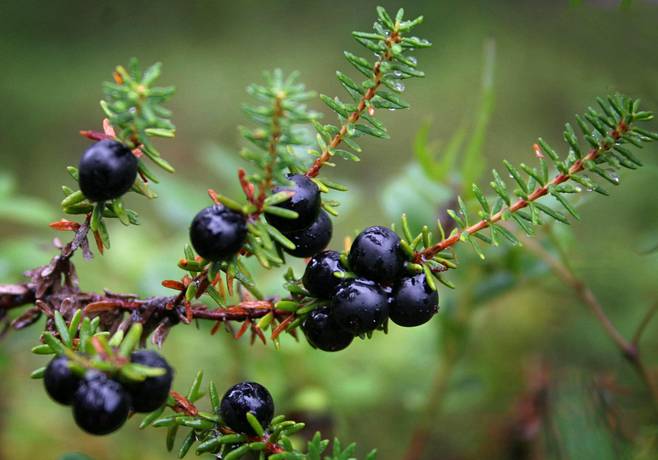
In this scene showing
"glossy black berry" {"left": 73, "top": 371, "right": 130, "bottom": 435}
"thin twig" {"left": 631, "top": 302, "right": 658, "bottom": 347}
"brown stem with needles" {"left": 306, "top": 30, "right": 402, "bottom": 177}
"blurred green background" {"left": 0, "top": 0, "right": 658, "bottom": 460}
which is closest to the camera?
"glossy black berry" {"left": 73, "top": 371, "right": 130, "bottom": 435}

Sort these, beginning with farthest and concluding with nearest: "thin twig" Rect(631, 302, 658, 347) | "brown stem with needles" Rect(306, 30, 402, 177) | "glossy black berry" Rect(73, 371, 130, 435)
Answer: "thin twig" Rect(631, 302, 658, 347) → "brown stem with needles" Rect(306, 30, 402, 177) → "glossy black berry" Rect(73, 371, 130, 435)

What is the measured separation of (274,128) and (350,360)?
1289mm

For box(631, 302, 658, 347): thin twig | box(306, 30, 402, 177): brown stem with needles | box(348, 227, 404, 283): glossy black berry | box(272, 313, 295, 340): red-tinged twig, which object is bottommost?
box(272, 313, 295, 340): red-tinged twig

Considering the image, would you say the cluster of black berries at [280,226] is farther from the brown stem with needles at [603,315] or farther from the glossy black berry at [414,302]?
the brown stem with needles at [603,315]

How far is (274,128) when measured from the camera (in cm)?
54

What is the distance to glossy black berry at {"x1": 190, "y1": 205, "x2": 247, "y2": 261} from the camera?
0.56 m

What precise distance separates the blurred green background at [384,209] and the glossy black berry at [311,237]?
1.74 feet

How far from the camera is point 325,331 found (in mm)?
626

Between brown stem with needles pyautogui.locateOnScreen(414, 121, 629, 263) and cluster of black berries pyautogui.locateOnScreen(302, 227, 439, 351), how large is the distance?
34 mm

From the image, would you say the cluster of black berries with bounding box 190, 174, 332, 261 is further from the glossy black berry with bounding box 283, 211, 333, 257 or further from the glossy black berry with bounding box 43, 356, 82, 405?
the glossy black berry with bounding box 43, 356, 82, 405

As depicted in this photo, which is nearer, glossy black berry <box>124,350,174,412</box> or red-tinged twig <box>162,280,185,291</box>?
glossy black berry <box>124,350,174,412</box>

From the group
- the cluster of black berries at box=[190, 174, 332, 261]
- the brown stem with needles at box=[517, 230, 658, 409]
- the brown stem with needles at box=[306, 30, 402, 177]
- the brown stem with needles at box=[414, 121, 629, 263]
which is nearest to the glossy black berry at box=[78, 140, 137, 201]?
the cluster of black berries at box=[190, 174, 332, 261]

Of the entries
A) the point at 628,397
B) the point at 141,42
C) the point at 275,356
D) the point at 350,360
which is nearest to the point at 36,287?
the point at 275,356

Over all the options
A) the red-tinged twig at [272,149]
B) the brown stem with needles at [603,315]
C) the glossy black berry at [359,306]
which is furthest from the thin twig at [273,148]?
the brown stem with needles at [603,315]
